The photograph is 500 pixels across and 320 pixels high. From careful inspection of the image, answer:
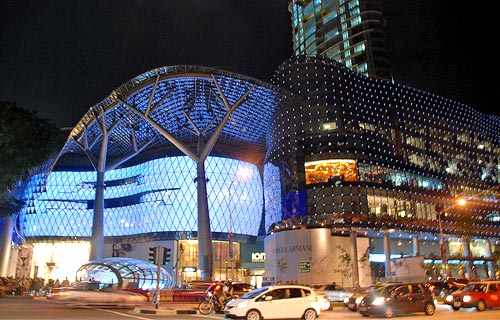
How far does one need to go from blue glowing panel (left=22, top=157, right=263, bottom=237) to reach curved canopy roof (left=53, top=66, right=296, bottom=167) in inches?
249

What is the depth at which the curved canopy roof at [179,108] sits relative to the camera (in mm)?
51000

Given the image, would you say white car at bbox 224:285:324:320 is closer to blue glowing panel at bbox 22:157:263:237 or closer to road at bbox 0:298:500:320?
road at bbox 0:298:500:320

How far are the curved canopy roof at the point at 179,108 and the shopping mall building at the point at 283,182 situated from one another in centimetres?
29

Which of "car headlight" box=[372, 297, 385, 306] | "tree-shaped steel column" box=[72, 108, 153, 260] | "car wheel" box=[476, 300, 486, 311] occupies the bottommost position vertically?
"car wheel" box=[476, 300, 486, 311]

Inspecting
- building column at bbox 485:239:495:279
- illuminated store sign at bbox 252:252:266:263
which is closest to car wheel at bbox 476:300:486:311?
building column at bbox 485:239:495:279

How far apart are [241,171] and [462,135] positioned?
4013cm

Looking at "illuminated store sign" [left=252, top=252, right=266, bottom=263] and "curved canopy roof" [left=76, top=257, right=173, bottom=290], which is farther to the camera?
"illuminated store sign" [left=252, top=252, right=266, bottom=263]

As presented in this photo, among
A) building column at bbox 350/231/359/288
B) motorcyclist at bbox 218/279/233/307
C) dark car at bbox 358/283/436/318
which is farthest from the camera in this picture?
building column at bbox 350/231/359/288

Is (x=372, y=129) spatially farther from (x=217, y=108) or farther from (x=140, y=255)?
(x=140, y=255)

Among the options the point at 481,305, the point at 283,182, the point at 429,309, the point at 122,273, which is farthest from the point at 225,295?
the point at 283,182

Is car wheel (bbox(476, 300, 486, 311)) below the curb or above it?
below

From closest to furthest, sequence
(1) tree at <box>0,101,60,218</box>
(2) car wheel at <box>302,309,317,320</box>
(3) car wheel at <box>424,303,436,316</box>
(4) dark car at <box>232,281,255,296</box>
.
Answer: (2) car wheel at <box>302,309,317,320</box> < (3) car wheel at <box>424,303,436,316</box> < (4) dark car at <box>232,281,255,296</box> < (1) tree at <box>0,101,60,218</box>

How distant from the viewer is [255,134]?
72.4m

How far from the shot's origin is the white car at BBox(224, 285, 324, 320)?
623 inches
